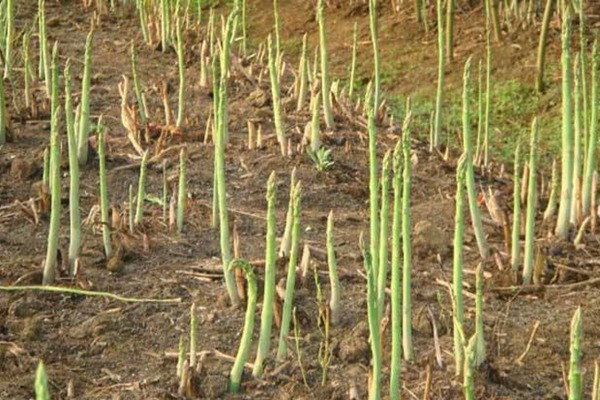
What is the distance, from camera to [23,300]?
2502 millimetres

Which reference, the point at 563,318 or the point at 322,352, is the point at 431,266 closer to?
the point at 563,318

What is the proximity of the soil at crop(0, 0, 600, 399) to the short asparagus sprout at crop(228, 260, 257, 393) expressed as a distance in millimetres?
25

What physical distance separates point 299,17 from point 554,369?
3.74 meters

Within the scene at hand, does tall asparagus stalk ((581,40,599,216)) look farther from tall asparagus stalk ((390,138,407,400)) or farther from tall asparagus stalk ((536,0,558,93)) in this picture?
tall asparagus stalk ((536,0,558,93))

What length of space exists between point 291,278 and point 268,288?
0.16ft

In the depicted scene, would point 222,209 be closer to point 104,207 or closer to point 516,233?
point 104,207

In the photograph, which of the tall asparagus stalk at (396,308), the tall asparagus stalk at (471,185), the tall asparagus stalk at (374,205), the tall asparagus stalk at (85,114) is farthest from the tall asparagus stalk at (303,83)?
the tall asparagus stalk at (396,308)

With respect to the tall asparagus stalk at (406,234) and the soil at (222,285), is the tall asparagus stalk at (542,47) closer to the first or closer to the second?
the soil at (222,285)

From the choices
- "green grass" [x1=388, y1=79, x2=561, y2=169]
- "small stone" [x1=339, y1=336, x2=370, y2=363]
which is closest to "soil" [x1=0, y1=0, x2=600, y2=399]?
"small stone" [x1=339, y1=336, x2=370, y2=363]

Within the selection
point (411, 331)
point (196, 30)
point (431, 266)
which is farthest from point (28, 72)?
point (411, 331)

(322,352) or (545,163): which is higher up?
(545,163)

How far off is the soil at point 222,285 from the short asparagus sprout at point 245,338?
1.0 inches

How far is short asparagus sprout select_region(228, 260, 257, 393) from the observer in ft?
6.93

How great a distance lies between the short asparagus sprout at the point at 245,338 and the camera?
2.11 m
